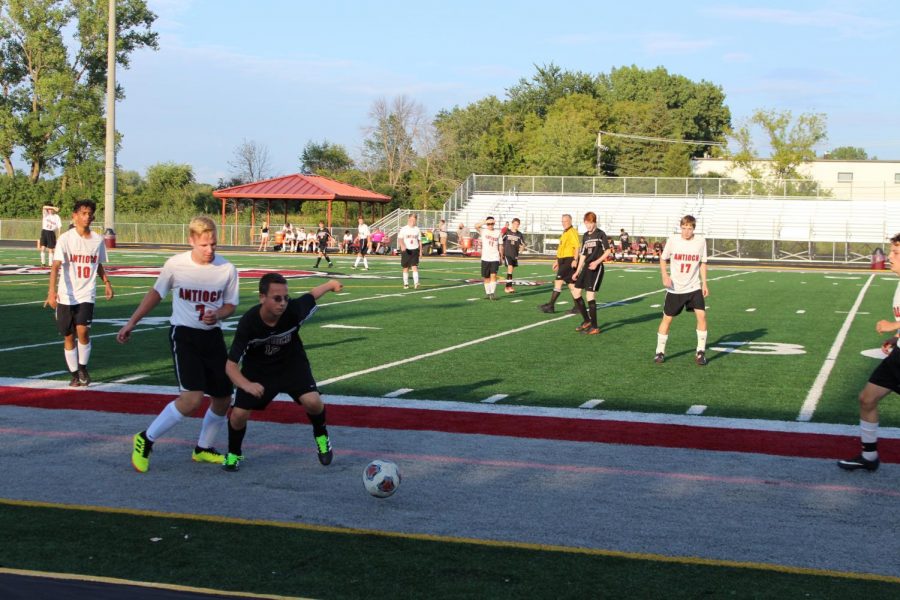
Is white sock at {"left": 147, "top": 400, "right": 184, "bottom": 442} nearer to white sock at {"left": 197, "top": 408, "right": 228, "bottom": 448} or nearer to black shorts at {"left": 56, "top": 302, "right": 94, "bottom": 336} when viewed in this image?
white sock at {"left": 197, "top": 408, "right": 228, "bottom": 448}

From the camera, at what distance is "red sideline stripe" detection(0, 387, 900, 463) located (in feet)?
27.5

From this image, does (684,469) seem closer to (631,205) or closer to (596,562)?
(596,562)

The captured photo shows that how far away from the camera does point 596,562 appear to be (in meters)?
5.41

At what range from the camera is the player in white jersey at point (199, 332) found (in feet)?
24.0

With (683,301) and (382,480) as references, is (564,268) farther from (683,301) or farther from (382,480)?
(382,480)

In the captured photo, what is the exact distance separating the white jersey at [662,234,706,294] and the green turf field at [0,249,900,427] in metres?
1.01

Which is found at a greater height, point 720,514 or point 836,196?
point 836,196

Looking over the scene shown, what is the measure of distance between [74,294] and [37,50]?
218 ft

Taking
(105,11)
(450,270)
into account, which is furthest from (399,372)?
(105,11)

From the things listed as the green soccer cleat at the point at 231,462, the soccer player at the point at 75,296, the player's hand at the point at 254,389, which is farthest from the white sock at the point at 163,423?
the soccer player at the point at 75,296

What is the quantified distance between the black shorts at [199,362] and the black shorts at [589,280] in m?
10.3

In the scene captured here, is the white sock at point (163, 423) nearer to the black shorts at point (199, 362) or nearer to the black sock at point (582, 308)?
the black shorts at point (199, 362)

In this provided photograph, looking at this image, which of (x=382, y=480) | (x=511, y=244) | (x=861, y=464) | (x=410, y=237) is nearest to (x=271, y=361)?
(x=382, y=480)

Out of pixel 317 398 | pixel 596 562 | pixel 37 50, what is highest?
pixel 37 50
